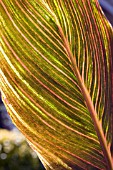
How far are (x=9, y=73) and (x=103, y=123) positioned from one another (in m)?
0.37

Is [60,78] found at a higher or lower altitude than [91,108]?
higher

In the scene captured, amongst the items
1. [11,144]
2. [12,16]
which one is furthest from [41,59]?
[11,144]

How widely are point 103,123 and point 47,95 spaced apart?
223 mm

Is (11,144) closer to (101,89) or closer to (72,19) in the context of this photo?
(101,89)

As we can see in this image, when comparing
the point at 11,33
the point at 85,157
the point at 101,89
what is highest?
the point at 11,33

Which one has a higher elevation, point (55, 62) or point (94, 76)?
point (55, 62)

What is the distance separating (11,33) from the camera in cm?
124

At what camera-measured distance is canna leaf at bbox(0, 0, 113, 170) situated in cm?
125

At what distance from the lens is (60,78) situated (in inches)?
50.4

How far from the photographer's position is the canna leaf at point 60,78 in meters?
1.25

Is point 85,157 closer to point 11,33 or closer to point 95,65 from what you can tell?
point 95,65

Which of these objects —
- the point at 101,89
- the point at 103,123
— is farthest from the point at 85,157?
the point at 101,89

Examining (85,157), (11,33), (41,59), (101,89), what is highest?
(11,33)

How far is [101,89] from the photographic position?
4.37ft
